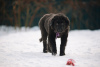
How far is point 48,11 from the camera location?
21516 millimetres

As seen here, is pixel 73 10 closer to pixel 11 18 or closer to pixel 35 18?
pixel 35 18

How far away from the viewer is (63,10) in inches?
809

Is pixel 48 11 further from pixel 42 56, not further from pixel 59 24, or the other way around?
pixel 59 24

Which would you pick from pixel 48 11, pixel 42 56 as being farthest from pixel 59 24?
pixel 48 11

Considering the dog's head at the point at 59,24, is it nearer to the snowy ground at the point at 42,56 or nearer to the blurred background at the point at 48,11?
the snowy ground at the point at 42,56

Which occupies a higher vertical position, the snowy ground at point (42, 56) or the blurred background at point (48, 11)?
the blurred background at point (48, 11)

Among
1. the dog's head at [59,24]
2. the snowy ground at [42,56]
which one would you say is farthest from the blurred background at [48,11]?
the dog's head at [59,24]

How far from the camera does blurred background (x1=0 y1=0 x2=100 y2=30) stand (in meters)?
19.0

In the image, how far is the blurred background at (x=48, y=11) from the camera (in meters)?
19.0

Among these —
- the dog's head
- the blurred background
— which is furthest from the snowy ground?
the blurred background

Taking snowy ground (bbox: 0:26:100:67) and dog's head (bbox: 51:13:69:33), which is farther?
dog's head (bbox: 51:13:69:33)

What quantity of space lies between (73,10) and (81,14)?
1.11 m

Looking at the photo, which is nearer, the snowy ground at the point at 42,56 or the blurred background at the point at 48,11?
the snowy ground at the point at 42,56

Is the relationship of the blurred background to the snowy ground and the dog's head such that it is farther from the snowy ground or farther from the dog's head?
the dog's head
